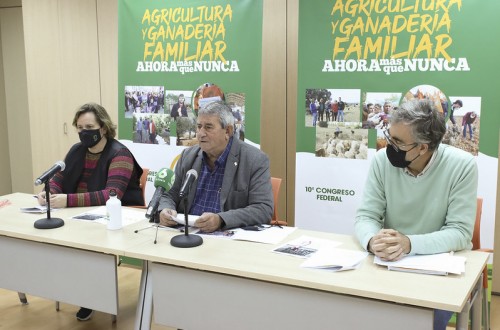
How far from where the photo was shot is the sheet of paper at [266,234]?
2402mm

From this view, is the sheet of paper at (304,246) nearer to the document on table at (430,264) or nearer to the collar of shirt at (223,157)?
the document on table at (430,264)

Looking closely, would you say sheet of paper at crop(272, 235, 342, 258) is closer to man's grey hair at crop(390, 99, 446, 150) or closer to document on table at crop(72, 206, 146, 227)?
man's grey hair at crop(390, 99, 446, 150)

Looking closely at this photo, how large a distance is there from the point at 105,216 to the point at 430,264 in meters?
1.78

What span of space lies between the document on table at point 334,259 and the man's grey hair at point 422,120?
57 cm

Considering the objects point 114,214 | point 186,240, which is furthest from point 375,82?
point 114,214

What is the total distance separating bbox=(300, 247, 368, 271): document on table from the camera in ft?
6.52

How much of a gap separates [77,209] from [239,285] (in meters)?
1.45

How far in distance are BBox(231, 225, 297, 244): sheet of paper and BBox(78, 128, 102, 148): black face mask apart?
1.28 metres

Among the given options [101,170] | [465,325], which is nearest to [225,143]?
[101,170]

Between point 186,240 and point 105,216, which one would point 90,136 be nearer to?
point 105,216

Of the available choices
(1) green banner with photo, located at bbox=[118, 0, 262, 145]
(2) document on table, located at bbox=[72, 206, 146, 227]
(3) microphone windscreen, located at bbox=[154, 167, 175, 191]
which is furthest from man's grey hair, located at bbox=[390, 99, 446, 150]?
(1) green banner with photo, located at bbox=[118, 0, 262, 145]

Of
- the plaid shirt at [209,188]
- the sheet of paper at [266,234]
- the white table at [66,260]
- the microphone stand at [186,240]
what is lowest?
the white table at [66,260]

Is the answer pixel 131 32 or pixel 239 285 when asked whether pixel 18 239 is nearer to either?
pixel 239 285

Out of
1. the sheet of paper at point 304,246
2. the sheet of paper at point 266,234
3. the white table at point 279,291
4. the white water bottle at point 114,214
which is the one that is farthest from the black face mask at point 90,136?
the sheet of paper at point 304,246
